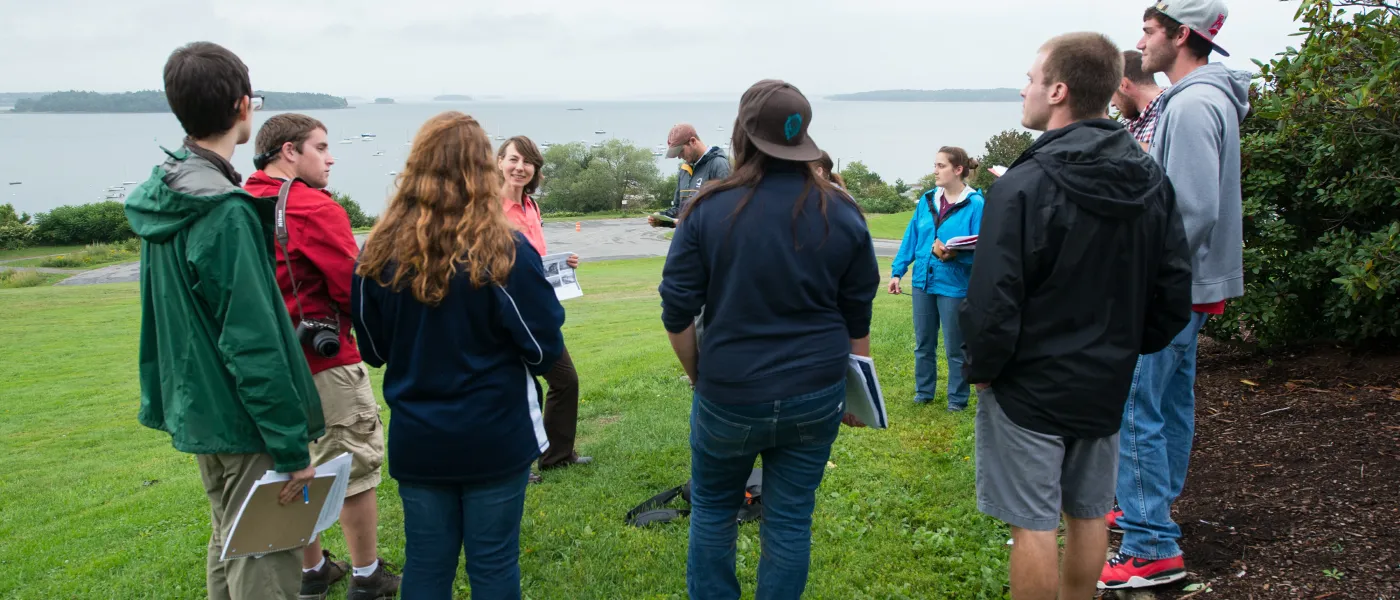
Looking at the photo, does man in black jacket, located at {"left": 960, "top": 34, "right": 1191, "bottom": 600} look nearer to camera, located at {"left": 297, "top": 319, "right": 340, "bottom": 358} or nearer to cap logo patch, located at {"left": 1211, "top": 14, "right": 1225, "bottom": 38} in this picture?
cap logo patch, located at {"left": 1211, "top": 14, "right": 1225, "bottom": 38}

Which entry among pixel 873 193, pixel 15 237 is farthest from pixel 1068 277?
pixel 873 193

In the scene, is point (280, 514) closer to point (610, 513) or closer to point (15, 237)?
point (610, 513)

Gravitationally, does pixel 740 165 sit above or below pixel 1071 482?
above

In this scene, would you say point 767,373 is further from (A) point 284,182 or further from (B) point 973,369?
(A) point 284,182

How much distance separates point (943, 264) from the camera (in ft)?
23.3

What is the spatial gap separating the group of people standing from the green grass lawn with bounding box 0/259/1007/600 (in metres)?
0.90

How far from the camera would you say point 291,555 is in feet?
10.5

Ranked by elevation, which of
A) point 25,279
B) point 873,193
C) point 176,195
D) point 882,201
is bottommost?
point 25,279

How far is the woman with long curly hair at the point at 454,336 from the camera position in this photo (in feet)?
9.69

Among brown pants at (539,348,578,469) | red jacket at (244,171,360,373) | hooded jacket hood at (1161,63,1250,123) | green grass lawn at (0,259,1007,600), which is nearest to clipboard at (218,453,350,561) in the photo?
red jacket at (244,171,360,373)

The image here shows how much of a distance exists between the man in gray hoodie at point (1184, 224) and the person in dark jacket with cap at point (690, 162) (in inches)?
118

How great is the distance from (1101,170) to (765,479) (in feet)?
5.41

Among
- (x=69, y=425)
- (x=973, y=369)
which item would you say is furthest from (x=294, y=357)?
(x=69, y=425)

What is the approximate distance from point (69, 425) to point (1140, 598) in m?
12.1
